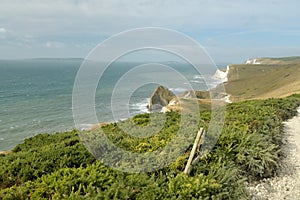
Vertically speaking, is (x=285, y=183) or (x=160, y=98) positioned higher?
(x=285, y=183)

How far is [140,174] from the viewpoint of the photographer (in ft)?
22.2

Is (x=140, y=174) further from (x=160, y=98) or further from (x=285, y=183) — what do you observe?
(x=160, y=98)

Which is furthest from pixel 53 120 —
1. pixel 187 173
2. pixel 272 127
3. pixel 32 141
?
pixel 187 173

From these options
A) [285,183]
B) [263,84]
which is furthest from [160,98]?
[285,183]

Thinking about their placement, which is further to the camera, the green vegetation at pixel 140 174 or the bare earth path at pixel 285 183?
the bare earth path at pixel 285 183

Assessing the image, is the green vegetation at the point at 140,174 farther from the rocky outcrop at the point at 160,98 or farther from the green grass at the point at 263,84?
the green grass at the point at 263,84

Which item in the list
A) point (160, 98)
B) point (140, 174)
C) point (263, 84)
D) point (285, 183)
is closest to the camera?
point (140, 174)

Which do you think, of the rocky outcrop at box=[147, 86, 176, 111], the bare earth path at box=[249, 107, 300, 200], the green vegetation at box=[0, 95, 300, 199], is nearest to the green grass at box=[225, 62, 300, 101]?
the rocky outcrop at box=[147, 86, 176, 111]

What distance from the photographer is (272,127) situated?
41.2 feet

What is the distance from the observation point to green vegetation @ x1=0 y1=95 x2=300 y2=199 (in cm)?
591

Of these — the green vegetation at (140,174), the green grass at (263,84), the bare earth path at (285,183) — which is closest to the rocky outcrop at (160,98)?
the green grass at (263,84)

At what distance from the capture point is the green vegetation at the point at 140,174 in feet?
19.4

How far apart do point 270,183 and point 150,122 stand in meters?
5.10

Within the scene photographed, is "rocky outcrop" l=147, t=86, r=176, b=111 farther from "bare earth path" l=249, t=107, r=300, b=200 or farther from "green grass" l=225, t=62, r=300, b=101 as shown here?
"bare earth path" l=249, t=107, r=300, b=200
